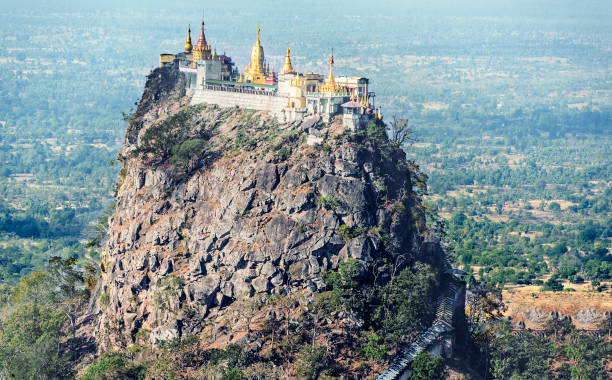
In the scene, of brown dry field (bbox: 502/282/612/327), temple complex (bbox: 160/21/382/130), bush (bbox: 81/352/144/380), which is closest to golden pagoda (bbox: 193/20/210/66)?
temple complex (bbox: 160/21/382/130)

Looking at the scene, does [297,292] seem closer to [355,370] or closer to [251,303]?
[251,303]

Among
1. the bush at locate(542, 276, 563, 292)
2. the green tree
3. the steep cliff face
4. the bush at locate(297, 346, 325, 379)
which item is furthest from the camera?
the bush at locate(542, 276, 563, 292)

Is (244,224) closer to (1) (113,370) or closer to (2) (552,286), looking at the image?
(1) (113,370)

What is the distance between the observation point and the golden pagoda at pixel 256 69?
90.6 meters

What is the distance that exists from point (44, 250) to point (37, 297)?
59.4 meters

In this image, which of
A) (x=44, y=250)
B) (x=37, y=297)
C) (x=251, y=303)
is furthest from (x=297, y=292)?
(x=44, y=250)

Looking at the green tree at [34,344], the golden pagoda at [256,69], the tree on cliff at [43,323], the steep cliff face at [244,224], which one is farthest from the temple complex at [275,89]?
the green tree at [34,344]

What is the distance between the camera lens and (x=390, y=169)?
79.2 m

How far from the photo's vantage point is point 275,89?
84.6 metres

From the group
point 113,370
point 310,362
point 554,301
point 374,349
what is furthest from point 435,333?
point 554,301

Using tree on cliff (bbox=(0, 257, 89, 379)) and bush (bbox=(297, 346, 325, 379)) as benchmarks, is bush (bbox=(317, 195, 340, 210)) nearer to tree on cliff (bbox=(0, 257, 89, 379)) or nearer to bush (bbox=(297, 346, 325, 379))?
bush (bbox=(297, 346, 325, 379))

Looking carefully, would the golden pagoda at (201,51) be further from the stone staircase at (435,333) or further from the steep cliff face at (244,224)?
the stone staircase at (435,333)

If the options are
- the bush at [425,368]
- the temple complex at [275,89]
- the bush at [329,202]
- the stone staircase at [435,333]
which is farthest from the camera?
the temple complex at [275,89]

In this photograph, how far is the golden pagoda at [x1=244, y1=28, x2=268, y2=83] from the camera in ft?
297
